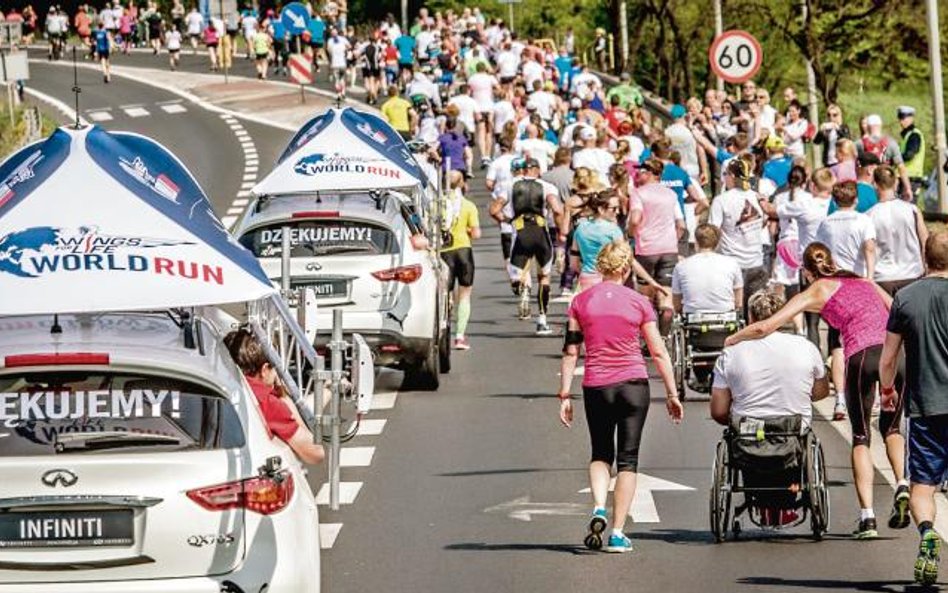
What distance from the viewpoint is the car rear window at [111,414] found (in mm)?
9641

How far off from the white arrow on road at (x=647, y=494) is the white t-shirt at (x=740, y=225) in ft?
19.6

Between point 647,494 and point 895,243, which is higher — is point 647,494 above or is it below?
below

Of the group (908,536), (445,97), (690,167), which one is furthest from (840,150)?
(445,97)

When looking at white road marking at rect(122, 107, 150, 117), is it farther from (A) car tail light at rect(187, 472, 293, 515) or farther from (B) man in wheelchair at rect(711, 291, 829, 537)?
(A) car tail light at rect(187, 472, 293, 515)

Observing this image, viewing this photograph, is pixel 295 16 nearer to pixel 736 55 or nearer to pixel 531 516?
pixel 736 55

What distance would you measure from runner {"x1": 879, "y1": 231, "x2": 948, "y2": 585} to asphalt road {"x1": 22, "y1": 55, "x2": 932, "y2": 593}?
54cm

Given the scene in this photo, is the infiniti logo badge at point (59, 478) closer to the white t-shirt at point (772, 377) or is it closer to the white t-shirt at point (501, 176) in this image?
the white t-shirt at point (772, 377)

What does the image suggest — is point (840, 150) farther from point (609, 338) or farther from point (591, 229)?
point (609, 338)

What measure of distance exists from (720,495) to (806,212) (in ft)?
27.2

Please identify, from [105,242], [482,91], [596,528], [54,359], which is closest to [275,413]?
[105,242]

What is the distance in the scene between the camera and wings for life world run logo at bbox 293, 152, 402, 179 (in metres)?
22.2

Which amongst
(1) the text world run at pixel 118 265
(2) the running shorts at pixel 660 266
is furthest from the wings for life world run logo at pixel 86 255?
(2) the running shorts at pixel 660 266

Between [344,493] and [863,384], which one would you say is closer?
[863,384]

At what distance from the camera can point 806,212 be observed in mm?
21797
